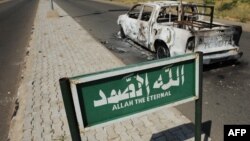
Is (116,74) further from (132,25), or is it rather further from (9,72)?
(132,25)

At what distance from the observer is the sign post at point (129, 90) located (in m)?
2.61

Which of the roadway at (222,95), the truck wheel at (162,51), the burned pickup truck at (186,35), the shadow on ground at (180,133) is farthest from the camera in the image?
the truck wheel at (162,51)

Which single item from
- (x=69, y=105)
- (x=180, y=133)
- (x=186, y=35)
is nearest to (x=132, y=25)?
(x=186, y=35)

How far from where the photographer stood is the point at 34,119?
523cm

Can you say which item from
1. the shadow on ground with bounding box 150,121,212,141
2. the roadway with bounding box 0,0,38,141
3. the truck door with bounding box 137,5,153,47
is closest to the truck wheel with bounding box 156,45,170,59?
the truck door with bounding box 137,5,153,47

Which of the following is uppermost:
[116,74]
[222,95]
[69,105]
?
[116,74]

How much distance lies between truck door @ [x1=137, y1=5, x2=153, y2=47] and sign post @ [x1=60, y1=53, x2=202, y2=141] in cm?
531

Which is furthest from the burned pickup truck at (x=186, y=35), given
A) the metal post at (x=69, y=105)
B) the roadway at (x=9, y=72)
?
the metal post at (x=69, y=105)

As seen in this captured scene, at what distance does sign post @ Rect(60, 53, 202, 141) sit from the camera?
261 centimetres

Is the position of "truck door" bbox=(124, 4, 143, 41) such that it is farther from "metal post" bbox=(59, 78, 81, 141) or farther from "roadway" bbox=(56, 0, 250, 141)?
"metal post" bbox=(59, 78, 81, 141)

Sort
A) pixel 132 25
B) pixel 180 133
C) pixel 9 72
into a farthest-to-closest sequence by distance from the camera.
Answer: pixel 132 25 < pixel 9 72 < pixel 180 133

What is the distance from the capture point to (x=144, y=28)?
8.66 meters

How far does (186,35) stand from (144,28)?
230cm

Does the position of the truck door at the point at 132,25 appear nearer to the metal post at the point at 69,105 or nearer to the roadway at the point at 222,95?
the roadway at the point at 222,95
